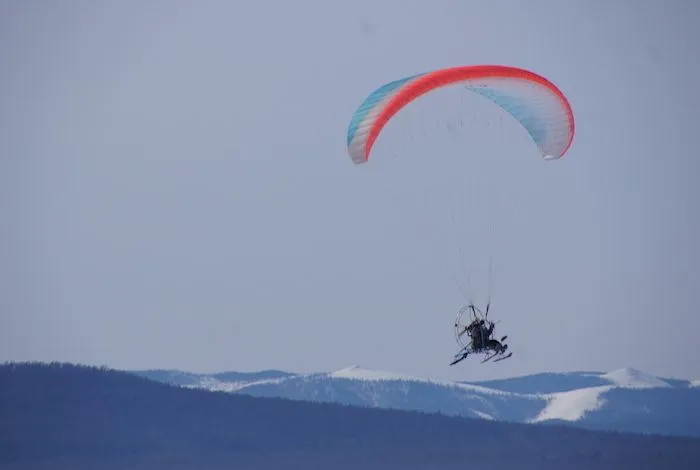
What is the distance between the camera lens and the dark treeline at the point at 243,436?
398 ft

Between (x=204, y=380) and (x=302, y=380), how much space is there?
1171 centimetres

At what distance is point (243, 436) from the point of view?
128125 millimetres

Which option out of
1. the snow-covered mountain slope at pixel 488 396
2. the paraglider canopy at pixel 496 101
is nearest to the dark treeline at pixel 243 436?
the snow-covered mountain slope at pixel 488 396

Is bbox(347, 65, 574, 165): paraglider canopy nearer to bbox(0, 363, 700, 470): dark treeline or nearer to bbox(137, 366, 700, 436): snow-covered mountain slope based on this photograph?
bbox(0, 363, 700, 470): dark treeline

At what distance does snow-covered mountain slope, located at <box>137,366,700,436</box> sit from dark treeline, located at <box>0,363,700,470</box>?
23.5 metres

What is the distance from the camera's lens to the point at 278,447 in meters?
127

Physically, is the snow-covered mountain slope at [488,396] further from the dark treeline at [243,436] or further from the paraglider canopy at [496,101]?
the paraglider canopy at [496,101]

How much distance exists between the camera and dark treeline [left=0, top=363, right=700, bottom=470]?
12125 centimetres

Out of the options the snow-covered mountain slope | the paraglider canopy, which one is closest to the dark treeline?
the snow-covered mountain slope

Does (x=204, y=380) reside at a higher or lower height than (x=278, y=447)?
higher

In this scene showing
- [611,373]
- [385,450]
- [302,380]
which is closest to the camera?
[385,450]

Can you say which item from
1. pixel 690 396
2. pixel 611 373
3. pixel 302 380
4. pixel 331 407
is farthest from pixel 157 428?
pixel 611 373

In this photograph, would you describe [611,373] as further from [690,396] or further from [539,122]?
[539,122]

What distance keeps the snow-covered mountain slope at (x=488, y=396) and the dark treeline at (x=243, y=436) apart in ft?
77.1
